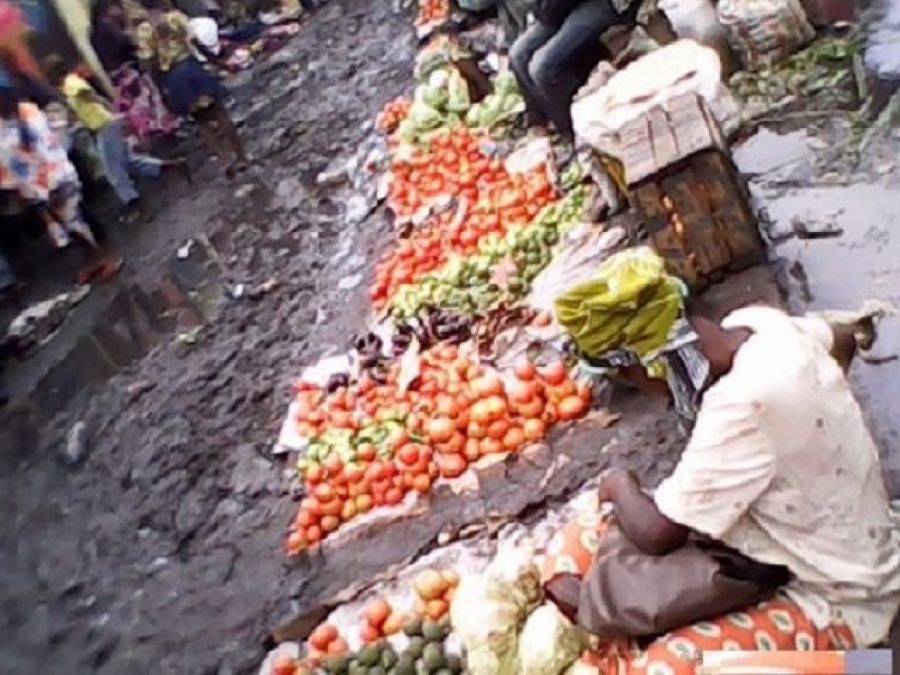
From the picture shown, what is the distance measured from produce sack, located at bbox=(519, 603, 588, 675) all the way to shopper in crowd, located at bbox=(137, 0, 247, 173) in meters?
7.87

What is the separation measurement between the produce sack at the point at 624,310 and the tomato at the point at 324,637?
1461mm

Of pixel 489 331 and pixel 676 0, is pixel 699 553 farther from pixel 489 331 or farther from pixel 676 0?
pixel 676 0

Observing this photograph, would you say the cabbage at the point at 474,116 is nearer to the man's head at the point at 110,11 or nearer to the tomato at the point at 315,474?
the tomato at the point at 315,474

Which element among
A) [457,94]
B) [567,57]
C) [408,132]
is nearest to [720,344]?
[567,57]

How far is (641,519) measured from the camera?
3.32 metres

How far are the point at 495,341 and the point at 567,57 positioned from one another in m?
2.08

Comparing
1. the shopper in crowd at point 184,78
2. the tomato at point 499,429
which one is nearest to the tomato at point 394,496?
the tomato at point 499,429

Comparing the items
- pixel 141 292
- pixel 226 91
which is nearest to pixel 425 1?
pixel 226 91

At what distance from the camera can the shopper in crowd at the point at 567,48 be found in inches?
273

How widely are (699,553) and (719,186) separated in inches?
88.7

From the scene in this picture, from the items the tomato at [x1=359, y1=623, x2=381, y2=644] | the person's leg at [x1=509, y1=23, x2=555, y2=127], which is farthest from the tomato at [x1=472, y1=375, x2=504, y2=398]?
the person's leg at [x1=509, y1=23, x2=555, y2=127]

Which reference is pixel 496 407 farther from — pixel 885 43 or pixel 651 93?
pixel 885 43

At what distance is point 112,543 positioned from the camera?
6.32 m

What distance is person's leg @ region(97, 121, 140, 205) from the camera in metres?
10.8
